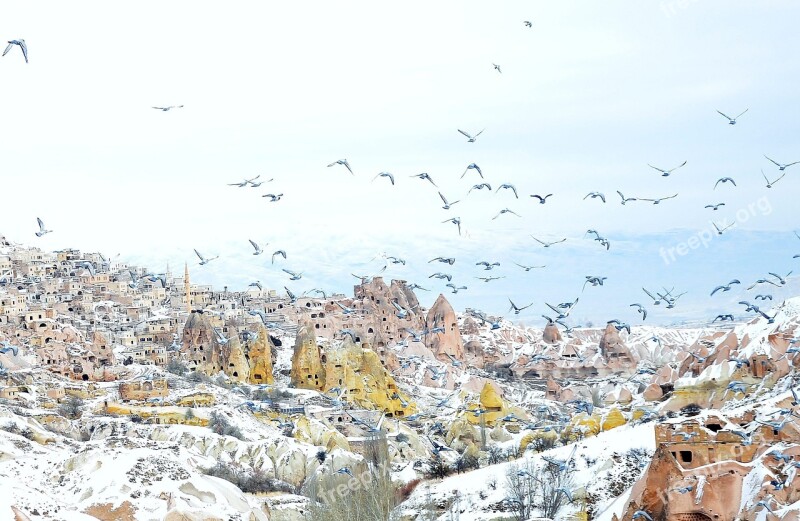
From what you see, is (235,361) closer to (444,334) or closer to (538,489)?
(444,334)

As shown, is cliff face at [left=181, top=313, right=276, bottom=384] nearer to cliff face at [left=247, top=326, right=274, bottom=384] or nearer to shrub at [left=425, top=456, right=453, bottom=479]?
cliff face at [left=247, top=326, right=274, bottom=384]

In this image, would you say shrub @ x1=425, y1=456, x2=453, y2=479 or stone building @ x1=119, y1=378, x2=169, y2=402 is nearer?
shrub @ x1=425, y1=456, x2=453, y2=479

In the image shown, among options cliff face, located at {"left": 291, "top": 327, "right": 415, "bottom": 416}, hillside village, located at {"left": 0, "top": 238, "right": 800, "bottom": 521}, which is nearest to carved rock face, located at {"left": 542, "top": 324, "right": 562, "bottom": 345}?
hillside village, located at {"left": 0, "top": 238, "right": 800, "bottom": 521}

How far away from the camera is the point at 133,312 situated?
104 m

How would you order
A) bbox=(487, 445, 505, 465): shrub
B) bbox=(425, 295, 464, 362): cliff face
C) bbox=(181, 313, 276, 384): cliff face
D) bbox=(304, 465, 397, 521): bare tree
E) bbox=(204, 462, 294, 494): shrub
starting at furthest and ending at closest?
1. bbox=(425, 295, 464, 362): cliff face
2. bbox=(181, 313, 276, 384): cliff face
3. bbox=(487, 445, 505, 465): shrub
4. bbox=(204, 462, 294, 494): shrub
5. bbox=(304, 465, 397, 521): bare tree

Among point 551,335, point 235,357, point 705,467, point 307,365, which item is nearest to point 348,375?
point 307,365

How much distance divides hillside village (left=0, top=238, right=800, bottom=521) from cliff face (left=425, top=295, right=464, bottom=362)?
28 cm

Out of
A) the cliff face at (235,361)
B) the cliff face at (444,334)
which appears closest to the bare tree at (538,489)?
the cliff face at (235,361)

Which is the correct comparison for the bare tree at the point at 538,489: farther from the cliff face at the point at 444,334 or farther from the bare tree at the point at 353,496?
the cliff face at the point at 444,334

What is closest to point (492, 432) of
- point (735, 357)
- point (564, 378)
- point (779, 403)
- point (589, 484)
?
point (735, 357)

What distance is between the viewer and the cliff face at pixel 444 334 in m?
101

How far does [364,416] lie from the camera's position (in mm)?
66062

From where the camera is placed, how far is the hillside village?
36.0 m

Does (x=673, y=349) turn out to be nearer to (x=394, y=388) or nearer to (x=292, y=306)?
(x=292, y=306)
